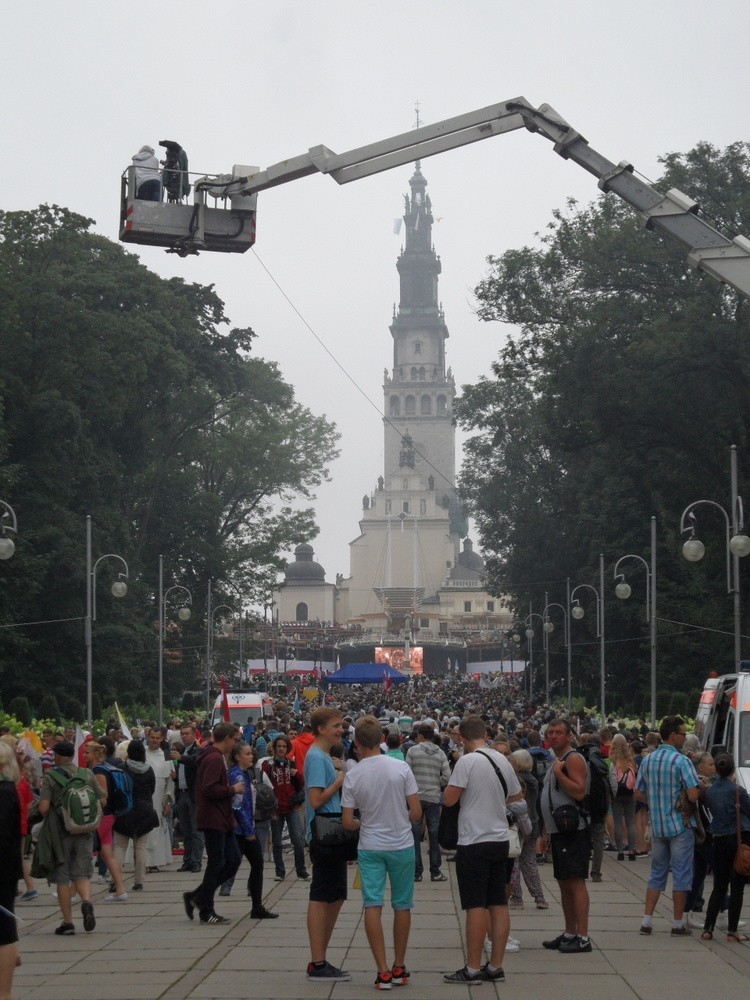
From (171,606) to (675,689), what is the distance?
70.5ft

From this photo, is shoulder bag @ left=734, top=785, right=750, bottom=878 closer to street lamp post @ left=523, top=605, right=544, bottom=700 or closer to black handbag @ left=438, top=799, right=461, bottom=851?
black handbag @ left=438, top=799, right=461, bottom=851

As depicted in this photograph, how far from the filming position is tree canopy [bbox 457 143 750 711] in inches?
1553

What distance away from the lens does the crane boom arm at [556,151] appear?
44.4 ft

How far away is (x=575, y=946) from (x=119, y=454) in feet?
140

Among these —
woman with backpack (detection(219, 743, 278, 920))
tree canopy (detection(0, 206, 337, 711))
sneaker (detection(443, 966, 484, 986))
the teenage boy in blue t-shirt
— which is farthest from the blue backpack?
tree canopy (detection(0, 206, 337, 711))

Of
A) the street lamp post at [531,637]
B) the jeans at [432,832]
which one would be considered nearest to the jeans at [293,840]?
the jeans at [432,832]

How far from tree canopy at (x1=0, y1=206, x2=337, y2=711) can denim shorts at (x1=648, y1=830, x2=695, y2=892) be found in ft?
95.1

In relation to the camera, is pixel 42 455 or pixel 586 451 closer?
pixel 42 455

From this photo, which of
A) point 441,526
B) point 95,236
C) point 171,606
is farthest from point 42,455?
point 441,526

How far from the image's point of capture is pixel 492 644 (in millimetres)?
152500

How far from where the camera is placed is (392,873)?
1045cm

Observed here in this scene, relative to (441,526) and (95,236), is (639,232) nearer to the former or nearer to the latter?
(95,236)

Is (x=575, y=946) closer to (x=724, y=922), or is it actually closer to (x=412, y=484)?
(x=724, y=922)

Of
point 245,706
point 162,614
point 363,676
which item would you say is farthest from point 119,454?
point 245,706
